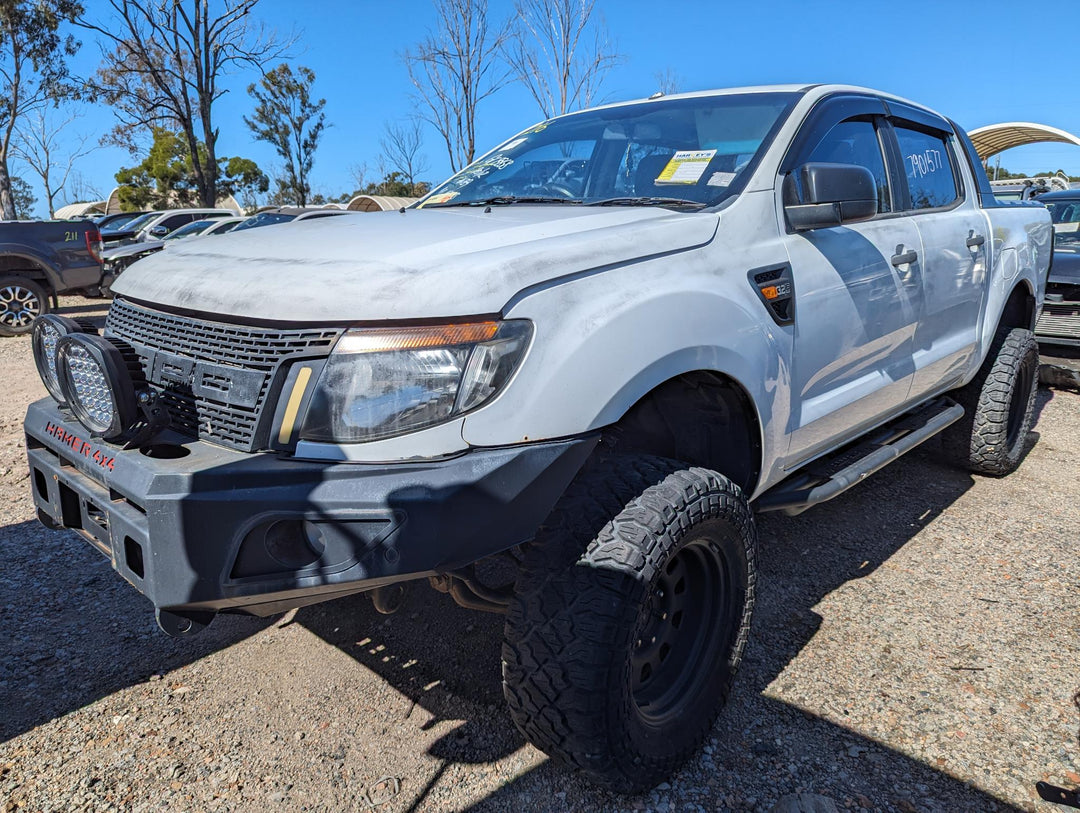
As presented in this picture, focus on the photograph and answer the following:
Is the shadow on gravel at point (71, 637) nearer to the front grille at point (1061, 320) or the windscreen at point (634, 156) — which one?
the windscreen at point (634, 156)

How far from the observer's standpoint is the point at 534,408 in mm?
1774

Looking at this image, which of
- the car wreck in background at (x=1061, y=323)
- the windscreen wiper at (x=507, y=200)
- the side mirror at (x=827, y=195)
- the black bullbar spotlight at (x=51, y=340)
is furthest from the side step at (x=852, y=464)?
the car wreck in background at (x=1061, y=323)

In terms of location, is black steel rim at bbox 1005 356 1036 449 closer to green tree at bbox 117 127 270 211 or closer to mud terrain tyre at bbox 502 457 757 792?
mud terrain tyre at bbox 502 457 757 792

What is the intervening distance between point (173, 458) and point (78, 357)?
18.0 inches

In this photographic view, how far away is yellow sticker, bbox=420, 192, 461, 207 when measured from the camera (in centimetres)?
327

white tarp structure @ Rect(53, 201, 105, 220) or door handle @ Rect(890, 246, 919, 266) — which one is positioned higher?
door handle @ Rect(890, 246, 919, 266)

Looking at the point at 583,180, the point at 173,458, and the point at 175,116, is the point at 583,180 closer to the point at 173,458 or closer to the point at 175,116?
the point at 173,458

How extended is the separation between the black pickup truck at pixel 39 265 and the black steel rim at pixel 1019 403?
10.2 metres

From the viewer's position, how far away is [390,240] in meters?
2.13

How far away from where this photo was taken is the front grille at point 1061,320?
23.1 feet

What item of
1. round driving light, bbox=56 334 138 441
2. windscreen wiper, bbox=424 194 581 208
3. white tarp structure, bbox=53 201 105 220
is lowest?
white tarp structure, bbox=53 201 105 220

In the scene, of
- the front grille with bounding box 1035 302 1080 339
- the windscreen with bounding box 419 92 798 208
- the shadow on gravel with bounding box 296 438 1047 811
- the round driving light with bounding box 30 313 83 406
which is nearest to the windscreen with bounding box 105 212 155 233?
the windscreen with bounding box 419 92 798 208

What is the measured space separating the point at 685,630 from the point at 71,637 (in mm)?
2161

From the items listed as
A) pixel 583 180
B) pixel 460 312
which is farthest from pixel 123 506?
pixel 583 180
